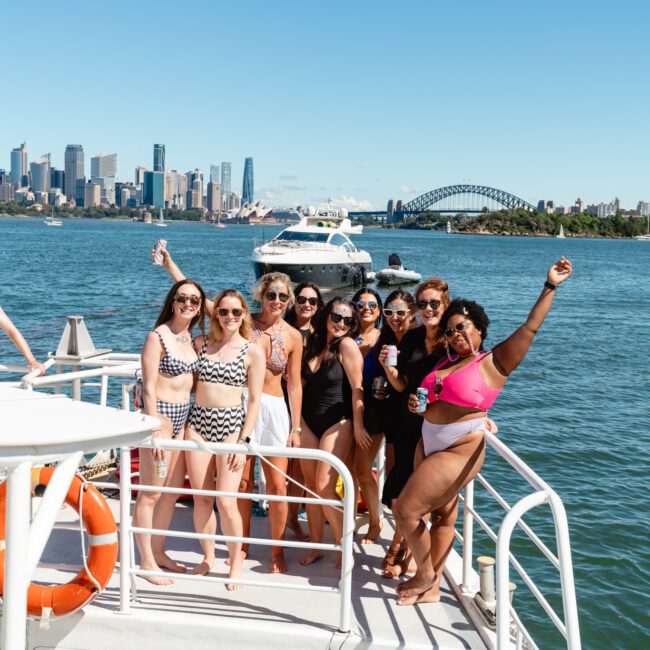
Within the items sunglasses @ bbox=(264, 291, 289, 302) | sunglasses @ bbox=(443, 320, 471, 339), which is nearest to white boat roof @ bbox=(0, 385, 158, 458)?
sunglasses @ bbox=(443, 320, 471, 339)

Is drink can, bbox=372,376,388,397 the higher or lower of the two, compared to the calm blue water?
higher

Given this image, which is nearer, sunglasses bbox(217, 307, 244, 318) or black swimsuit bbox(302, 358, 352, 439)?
sunglasses bbox(217, 307, 244, 318)

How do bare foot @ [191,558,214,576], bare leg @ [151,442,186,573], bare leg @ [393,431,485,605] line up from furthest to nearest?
bare foot @ [191,558,214,576], bare leg @ [151,442,186,573], bare leg @ [393,431,485,605]

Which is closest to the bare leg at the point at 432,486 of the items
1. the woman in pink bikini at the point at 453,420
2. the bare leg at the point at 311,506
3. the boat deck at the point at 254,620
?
the woman in pink bikini at the point at 453,420

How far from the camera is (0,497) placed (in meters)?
3.35

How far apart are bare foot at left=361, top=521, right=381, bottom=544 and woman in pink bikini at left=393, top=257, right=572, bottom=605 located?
3.08 ft

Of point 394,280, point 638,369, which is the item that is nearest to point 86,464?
point 638,369

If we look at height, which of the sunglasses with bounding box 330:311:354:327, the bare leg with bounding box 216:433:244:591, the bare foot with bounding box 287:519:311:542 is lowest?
the bare foot with bounding box 287:519:311:542

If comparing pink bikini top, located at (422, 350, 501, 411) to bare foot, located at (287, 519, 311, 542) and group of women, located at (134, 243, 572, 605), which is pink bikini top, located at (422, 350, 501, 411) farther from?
bare foot, located at (287, 519, 311, 542)

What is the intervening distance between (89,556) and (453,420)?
187cm

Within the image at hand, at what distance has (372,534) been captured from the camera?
495cm

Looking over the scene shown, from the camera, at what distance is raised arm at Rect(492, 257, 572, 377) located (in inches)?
135

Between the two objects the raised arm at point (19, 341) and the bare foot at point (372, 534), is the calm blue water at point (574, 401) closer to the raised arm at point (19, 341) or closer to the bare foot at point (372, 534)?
the bare foot at point (372, 534)

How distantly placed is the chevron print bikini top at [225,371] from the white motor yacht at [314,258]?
29.9m
